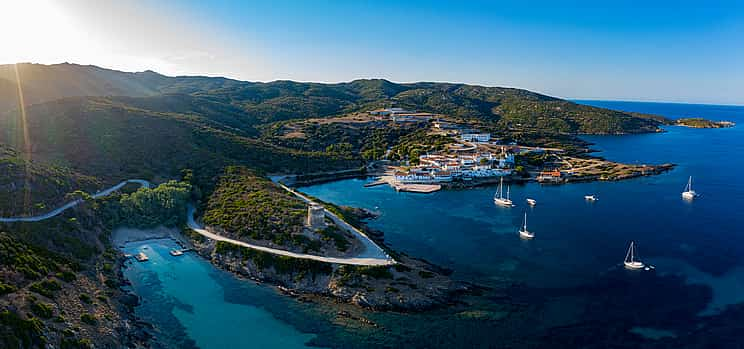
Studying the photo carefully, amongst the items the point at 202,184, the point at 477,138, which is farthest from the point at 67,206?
the point at 477,138

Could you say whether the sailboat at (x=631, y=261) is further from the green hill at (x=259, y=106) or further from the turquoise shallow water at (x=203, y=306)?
the green hill at (x=259, y=106)

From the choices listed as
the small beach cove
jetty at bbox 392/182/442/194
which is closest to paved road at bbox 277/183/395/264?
the small beach cove

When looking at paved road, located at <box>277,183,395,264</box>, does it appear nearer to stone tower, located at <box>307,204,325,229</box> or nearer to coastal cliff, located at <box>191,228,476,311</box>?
coastal cliff, located at <box>191,228,476,311</box>

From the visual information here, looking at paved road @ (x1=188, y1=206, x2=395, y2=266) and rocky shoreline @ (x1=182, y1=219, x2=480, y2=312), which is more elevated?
paved road @ (x1=188, y1=206, x2=395, y2=266)

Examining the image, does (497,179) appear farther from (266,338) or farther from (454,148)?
(266,338)

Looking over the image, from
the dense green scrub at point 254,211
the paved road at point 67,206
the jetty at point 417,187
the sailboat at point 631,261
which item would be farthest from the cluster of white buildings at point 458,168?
the paved road at point 67,206
